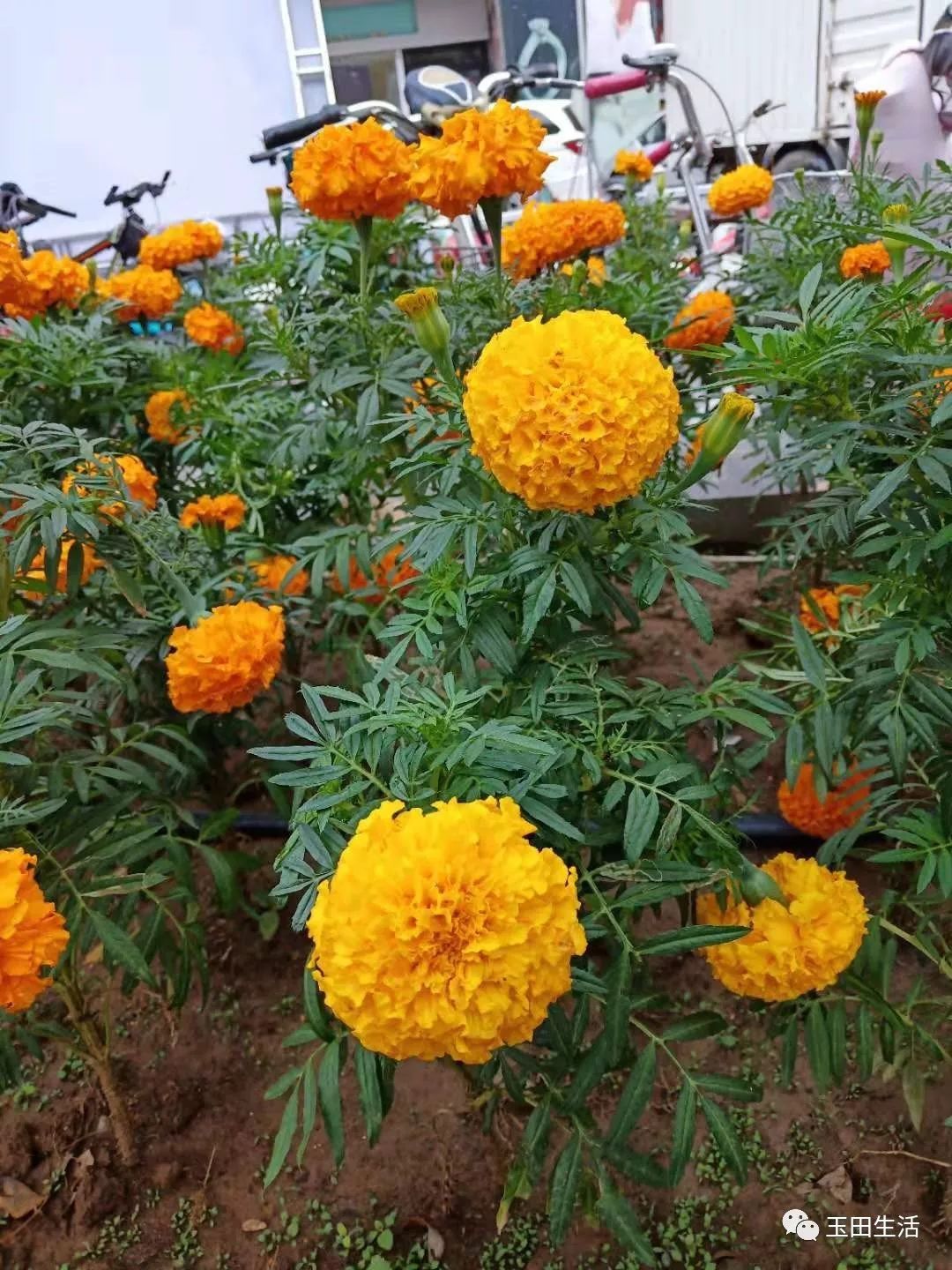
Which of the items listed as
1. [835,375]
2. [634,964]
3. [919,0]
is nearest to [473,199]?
[835,375]

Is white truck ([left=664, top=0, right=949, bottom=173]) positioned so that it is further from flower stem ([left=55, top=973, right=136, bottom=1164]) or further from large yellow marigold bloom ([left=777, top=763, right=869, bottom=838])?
flower stem ([left=55, top=973, right=136, bottom=1164])

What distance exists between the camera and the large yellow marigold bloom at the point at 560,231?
1.36m

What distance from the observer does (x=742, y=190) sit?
1.80 metres

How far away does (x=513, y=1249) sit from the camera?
1028mm

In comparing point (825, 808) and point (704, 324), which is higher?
point (704, 324)

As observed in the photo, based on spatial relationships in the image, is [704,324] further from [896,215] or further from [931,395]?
[931,395]

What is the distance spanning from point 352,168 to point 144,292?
945 mm

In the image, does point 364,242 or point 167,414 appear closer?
point 364,242

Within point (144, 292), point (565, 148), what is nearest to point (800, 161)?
point (565, 148)

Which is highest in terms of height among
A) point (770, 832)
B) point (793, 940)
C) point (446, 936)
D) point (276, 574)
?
point (446, 936)

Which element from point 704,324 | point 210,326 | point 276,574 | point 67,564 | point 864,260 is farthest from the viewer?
point 210,326

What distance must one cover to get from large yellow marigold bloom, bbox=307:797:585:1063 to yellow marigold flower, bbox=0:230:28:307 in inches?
37.1

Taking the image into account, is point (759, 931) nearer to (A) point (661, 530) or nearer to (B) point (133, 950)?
(A) point (661, 530)

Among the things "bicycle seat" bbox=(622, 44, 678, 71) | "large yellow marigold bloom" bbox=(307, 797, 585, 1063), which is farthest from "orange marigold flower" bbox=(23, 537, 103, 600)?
"bicycle seat" bbox=(622, 44, 678, 71)
